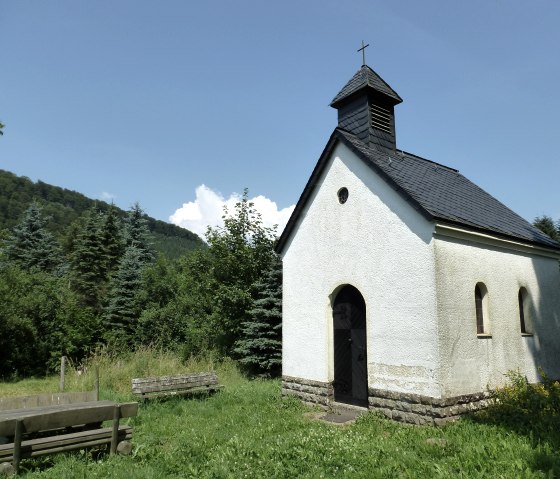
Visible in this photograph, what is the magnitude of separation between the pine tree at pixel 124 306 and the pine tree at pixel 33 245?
15977mm

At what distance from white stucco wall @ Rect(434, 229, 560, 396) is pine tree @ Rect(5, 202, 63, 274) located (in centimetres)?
3739

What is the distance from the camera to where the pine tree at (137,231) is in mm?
39250

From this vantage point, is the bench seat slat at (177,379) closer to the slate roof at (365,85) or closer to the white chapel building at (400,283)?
the white chapel building at (400,283)

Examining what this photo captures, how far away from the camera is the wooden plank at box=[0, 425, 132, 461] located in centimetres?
572

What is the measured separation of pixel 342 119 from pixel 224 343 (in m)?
11.4

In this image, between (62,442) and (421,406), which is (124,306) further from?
(421,406)

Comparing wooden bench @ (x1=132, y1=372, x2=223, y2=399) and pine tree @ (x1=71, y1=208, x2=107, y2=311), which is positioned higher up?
pine tree @ (x1=71, y1=208, x2=107, y2=311)

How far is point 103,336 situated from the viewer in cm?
2123

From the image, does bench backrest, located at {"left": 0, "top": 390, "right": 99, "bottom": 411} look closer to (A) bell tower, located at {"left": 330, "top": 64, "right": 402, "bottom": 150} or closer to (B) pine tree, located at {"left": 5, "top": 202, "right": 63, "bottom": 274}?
(A) bell tower, located at {"left": 330, "top": 64, "right": 402, "bottom": 150}

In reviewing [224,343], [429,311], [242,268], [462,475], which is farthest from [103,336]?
[462,475]

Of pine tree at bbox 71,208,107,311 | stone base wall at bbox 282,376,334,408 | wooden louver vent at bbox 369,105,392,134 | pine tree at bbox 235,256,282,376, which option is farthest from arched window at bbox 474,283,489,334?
pine tree at bbox 71,208,107,311

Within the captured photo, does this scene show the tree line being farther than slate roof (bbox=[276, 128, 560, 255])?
Yes

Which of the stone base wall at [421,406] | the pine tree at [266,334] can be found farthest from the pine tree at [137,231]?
the stone base wall at [421,406]

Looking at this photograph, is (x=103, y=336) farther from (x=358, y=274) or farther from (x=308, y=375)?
(x=358, y=274)
